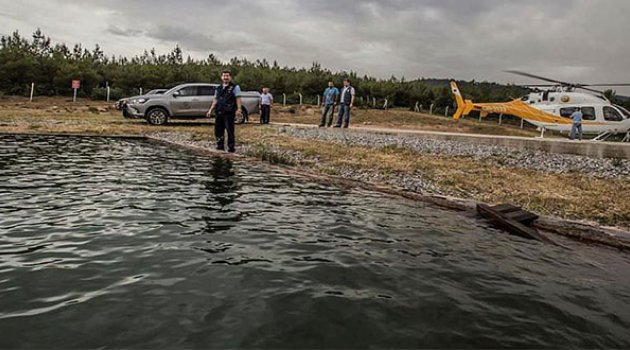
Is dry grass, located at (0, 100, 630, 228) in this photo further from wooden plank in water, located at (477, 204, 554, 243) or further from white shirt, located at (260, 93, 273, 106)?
white shirt, located at (260, 93, 273, 106)

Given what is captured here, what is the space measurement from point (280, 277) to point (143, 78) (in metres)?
40.3

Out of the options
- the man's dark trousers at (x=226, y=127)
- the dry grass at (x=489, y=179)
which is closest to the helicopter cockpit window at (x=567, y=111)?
the dry grass at (x=489, y=179)

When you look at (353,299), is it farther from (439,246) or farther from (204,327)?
(439,246)

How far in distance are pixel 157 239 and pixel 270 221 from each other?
1422 mm

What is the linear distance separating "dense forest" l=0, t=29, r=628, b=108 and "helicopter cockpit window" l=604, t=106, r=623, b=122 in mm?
10568

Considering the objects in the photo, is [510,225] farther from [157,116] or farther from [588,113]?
[588,113]

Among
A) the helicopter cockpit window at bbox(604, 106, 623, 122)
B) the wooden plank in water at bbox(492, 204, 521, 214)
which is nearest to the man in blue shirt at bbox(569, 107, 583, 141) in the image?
the helicopter cockpit window at bbox(604, 106, 623, 122)

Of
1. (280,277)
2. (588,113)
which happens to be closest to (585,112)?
(588,113)

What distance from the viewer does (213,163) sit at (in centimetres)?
1007

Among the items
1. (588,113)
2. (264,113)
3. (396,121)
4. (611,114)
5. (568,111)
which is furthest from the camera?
(396,121)

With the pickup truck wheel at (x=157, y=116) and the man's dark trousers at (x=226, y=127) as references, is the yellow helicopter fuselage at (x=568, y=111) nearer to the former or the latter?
the pickup truck wheel at (x=157, y=116)

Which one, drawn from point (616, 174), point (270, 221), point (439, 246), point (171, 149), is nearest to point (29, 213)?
point (270, 221)

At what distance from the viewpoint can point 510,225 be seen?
216 inches

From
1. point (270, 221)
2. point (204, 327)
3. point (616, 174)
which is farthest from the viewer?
point (616, 174)
